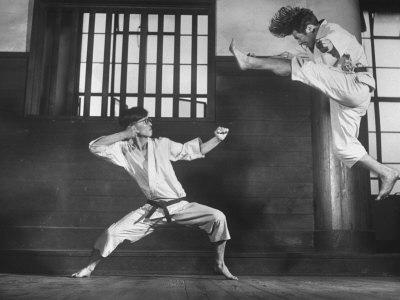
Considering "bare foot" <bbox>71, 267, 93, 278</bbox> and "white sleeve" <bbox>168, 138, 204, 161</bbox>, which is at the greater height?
"white sleeve" <bbox>168, 138, 204, 161</bbox>

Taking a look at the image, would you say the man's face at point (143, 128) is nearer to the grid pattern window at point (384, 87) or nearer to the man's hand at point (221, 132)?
the man's hand at point (221, 132)

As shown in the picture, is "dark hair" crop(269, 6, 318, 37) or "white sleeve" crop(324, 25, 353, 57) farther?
"dark hair" crop(269, 6, 318, 37)

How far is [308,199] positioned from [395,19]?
2.50 m

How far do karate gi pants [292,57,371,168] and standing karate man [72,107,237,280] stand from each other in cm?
74

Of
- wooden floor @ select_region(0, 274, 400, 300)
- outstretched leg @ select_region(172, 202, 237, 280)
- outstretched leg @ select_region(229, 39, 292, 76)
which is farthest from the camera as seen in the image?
outstretched leg @ select_region(172, 202, 237, 280)

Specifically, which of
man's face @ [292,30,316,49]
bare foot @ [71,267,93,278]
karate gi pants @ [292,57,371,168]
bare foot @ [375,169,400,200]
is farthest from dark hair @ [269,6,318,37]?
bare foot @ [71,267,93,278]

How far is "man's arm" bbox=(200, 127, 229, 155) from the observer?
329cm

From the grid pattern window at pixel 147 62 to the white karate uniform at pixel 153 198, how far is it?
1206mm

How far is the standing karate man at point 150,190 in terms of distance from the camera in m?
3.28

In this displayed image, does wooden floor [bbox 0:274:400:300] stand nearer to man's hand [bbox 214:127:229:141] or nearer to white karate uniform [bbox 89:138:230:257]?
white karate uniform [bbox 89:138:230:257]

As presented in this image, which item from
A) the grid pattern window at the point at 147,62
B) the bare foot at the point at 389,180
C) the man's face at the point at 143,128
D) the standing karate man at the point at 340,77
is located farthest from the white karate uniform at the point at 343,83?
the grid pattern window at the point at 147,62

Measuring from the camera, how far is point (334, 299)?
82.1 inches

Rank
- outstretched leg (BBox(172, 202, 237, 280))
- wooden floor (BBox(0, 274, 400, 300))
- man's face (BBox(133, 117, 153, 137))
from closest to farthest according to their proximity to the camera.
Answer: wooden floor (BBox(0, 274, 400, 300))
outstretched leg (BBox(172, 202, 237, 280))
man's face (BBox(133, 117, 153, 137))

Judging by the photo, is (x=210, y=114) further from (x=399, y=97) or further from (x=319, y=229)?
(x=399, y=97)
